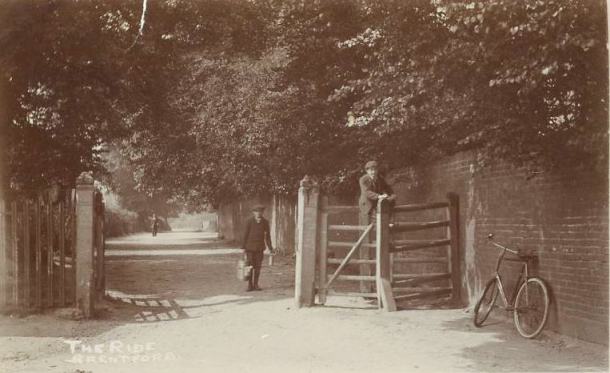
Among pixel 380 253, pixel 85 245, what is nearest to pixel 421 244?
pixel 380 253

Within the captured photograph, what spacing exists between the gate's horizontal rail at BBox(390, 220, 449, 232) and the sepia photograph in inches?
1.9

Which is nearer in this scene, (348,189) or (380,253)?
(380,253)

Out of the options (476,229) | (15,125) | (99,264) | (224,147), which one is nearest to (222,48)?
(224,147)

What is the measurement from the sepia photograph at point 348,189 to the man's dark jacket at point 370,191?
0.12 feet

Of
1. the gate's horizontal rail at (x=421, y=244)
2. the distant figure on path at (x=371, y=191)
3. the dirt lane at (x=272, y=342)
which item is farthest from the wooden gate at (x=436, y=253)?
the dirt lane at (x=272, y=342)

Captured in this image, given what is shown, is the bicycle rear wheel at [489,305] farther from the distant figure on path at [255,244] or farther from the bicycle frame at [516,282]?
the distant figure on path at [255,244]

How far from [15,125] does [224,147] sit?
424 inches

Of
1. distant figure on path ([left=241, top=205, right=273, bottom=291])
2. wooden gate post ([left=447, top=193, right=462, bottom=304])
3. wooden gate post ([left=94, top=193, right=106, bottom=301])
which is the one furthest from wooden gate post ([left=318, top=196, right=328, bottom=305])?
wooden gate post ([left=94, top=193, right=106, bottom=301])

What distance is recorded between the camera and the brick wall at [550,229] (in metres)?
8.48

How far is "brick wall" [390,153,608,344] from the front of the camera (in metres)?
8.48

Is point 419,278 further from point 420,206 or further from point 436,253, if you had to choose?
point 420,206

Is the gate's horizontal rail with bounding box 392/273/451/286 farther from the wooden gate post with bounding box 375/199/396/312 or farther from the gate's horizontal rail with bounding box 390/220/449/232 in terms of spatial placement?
the gate's horizontal rail with bounding box 390/220/449/232

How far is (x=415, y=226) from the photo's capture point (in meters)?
12.4

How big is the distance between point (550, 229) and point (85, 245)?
6382 millimetres
